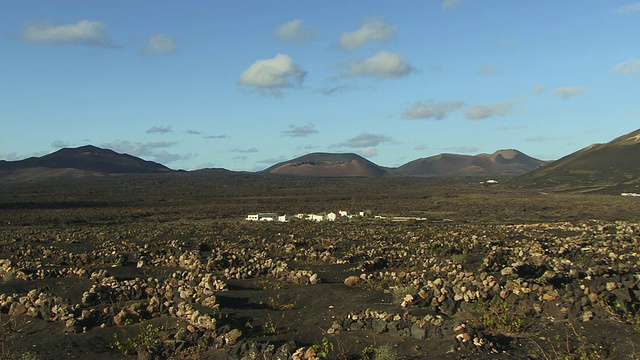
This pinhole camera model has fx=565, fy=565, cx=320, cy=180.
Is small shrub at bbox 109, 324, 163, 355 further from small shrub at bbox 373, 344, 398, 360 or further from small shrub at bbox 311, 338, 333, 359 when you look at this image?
small shrub at bbox 373, 344, 398, 360

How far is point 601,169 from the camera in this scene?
15388 centimetres

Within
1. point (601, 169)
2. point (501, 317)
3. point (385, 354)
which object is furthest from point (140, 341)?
point (601, 169)

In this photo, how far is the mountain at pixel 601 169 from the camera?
141750mm

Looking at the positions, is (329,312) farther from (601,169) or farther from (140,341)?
(601,169)

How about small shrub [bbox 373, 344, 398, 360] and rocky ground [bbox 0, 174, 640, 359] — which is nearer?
small shrub [bbox 373, 344, 398, 360]

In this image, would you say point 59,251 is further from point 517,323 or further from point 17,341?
point 517,323

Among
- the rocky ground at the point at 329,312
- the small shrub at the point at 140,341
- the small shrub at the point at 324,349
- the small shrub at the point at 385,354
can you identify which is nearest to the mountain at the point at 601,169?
the rocky ground at the point at 329,312

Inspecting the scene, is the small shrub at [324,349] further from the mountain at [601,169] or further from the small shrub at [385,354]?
the mountain at [601,169]

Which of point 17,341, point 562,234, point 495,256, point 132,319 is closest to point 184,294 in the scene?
point 132,319

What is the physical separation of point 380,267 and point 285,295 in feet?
21.6

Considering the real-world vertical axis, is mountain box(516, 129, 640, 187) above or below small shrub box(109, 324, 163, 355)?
above

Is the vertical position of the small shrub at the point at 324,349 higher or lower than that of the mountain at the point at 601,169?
lower

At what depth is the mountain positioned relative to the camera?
141750 mm

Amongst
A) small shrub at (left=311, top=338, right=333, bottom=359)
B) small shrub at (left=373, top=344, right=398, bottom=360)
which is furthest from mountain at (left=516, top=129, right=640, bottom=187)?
small shrub at (left=373, top=344, right=398, bottom=360)
